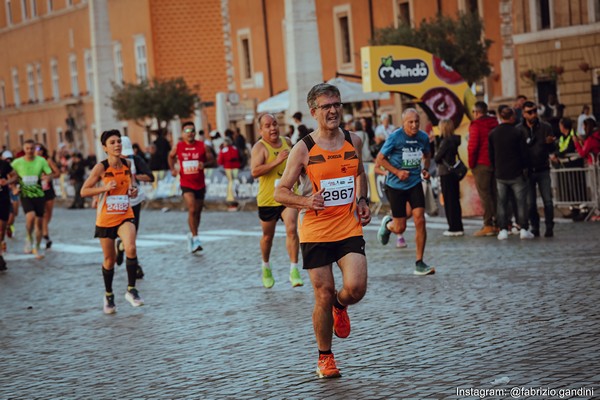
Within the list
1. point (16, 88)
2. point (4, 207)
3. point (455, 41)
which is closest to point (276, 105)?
point (455, 41)

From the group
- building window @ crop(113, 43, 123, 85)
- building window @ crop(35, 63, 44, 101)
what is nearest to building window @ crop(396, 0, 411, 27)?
building window @ crop(113, 43, 123, 85)

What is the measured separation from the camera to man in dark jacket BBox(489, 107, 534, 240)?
19.4 m

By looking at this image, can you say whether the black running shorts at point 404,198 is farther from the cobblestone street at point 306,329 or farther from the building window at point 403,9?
the building window at point 403,9

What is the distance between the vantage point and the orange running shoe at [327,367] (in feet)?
30.9

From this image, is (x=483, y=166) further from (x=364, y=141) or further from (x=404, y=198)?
(x=364, y=141)

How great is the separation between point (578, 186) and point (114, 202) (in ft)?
32.8

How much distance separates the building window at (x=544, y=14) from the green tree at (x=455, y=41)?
4.87 feet

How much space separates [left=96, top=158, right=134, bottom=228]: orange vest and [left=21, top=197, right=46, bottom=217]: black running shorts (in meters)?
8.36

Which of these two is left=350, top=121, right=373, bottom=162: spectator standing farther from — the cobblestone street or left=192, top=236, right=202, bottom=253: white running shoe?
the cobblestone street

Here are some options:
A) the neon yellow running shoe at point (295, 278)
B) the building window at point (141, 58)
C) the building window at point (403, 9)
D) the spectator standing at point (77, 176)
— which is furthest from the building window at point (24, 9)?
the neon yellow running shoe at point (295, 278)

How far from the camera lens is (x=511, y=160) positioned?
19406 millimetres

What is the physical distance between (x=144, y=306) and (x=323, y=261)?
5.52 metres

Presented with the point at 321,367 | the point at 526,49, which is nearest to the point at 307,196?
the point at 321,367

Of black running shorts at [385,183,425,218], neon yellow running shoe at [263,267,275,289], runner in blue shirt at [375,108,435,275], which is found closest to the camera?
neon yellow running shoe at [263,267,275,289]
